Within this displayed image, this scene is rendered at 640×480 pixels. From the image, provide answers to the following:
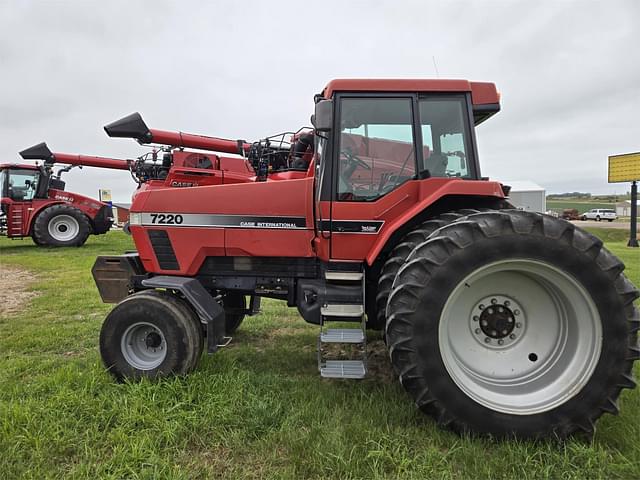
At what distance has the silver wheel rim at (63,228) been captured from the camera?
13.0 metres

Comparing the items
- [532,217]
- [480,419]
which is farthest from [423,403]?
[532,217]

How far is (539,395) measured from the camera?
2.45 m

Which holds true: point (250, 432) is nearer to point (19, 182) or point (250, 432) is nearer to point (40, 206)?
point (40, 206)

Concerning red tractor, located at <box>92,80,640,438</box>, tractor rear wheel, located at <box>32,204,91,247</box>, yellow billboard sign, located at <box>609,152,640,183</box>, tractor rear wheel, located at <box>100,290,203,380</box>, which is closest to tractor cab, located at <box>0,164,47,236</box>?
tractor rear wheel, located at <box>32,204,91,247</box>

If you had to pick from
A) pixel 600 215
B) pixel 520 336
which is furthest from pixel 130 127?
pixel 600 215

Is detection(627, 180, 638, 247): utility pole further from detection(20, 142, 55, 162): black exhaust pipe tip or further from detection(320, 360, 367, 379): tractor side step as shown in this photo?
detection(20, 142, 55, 162): black exhaust pipe tip

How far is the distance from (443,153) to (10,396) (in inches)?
151

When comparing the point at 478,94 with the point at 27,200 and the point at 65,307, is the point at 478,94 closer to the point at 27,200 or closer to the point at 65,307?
the point at 65,307

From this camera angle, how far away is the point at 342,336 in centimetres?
308

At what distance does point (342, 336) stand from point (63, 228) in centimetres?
1351

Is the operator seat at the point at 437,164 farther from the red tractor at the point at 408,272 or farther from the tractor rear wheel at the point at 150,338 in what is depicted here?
the tractor rear wheel at the point at 150,338

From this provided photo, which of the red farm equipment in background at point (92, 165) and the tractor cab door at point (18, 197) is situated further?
the tractor cab door at point (18, 197)

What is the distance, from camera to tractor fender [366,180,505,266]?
2.87 m

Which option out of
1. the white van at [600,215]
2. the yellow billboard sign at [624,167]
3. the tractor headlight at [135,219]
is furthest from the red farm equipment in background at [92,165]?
the white van at [600,215]
